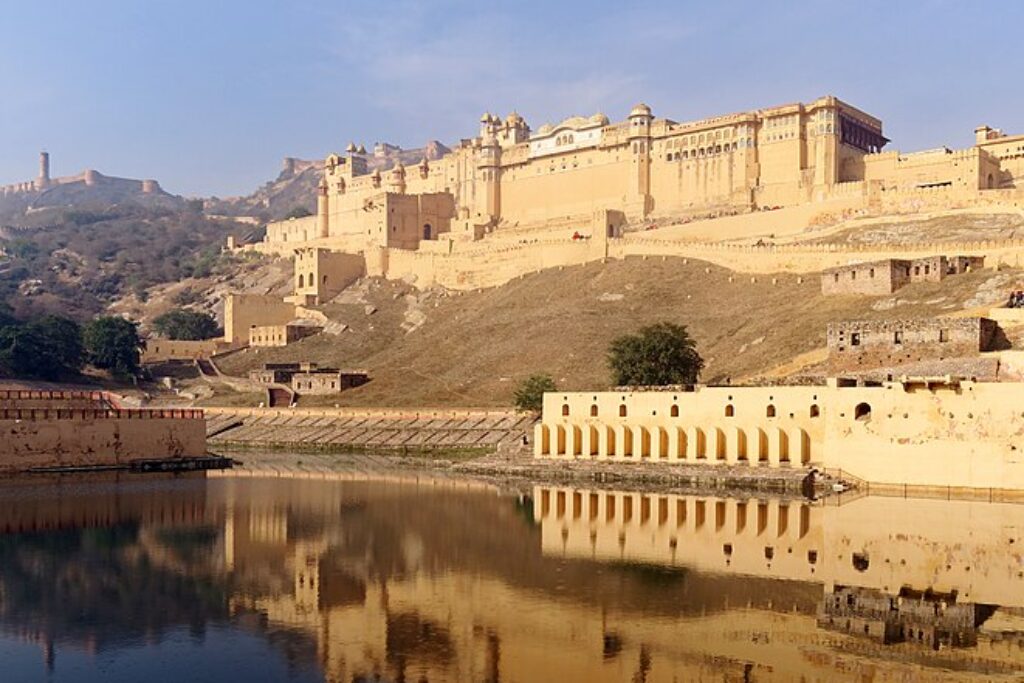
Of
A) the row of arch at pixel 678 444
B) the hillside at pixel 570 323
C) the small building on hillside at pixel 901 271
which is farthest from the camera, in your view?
the small building on hillside at pixel 901 271

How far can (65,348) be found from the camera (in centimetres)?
7212

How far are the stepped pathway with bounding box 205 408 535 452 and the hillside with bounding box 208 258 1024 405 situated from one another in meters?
2.63

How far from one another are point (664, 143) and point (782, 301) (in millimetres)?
28818

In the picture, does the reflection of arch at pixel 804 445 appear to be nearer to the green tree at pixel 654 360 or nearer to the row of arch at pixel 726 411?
the row of arch at pixel 726 411

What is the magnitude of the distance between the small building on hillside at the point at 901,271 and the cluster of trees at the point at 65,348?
153 feet

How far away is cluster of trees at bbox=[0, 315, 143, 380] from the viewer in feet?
226

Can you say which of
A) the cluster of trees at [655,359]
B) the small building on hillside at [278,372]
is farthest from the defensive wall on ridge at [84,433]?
the small building on hillside at [278,372]

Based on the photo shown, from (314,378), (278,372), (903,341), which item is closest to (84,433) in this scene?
(314,378)

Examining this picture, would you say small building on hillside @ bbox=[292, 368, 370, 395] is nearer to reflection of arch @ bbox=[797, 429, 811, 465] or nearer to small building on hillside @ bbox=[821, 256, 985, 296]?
small building on hillside @ bbox=[821, 256, 985, 296]

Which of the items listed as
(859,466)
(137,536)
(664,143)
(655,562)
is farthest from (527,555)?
(664,143)

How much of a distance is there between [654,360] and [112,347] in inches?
1649

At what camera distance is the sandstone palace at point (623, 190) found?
6794 cm

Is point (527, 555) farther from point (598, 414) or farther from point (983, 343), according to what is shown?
point (983, 343)

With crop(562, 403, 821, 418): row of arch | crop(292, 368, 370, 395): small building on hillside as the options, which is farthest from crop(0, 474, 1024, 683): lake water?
crop(292, 368, 370, 395): small building on hillside
